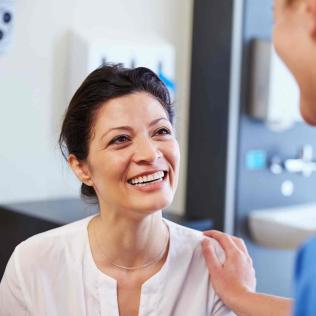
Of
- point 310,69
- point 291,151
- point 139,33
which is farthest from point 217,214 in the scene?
point 310,69

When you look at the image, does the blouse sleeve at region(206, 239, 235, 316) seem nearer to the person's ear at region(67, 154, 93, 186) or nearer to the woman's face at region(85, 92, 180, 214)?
the woman's face at region(85, 92, 180, 214)

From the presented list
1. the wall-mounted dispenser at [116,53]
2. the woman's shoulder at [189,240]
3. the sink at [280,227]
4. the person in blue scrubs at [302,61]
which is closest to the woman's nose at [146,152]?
the woman's shoulder at [189,240]

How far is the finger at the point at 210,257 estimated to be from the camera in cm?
144

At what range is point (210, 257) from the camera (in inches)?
57.5

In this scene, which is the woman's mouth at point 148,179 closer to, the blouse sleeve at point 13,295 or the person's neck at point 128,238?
the person's neck at point 128,238

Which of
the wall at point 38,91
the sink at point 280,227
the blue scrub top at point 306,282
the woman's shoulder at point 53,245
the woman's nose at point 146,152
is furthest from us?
the sink at point 280,227

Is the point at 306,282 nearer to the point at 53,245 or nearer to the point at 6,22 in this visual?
the point at 53,245

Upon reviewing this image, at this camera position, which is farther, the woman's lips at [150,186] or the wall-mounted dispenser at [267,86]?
the wall-mounted dispenser at [267,86]

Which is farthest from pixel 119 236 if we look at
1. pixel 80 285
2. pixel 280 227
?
pixel 280 227

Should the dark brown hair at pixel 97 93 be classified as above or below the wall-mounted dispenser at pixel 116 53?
below

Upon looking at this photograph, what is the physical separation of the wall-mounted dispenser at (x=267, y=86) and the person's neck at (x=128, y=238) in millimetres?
1316

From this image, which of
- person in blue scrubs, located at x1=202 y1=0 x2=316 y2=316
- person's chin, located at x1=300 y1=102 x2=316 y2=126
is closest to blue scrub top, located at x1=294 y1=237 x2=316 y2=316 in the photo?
person in blue scrubs, located at x1=202 y1=0 x2=316 y2=316

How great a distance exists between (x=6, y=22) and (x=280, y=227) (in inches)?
53.8

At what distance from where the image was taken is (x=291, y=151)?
9.62ft
